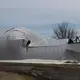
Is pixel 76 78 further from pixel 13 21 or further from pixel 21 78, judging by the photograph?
pixel 13 21

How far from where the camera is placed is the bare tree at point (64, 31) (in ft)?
4.08

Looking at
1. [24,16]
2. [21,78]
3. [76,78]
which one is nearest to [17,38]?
[24,16]

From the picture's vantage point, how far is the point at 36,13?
4.24 feet

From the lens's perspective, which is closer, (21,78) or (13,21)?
(21,78)

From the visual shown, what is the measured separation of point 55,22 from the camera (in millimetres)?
1268

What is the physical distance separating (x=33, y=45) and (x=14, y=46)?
15 cm

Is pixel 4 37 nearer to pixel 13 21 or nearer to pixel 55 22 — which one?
pixel 13 21

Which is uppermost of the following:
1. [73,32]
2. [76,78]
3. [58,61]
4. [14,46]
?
[73,32]

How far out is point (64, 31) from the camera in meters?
1.25

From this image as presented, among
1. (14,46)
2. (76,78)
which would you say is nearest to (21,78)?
(14,46)

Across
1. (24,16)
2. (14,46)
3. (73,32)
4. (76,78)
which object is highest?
(24,16)

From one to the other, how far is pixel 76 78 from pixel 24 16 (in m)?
0.61

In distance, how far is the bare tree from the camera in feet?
4.08

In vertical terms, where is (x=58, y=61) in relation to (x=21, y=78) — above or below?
above
